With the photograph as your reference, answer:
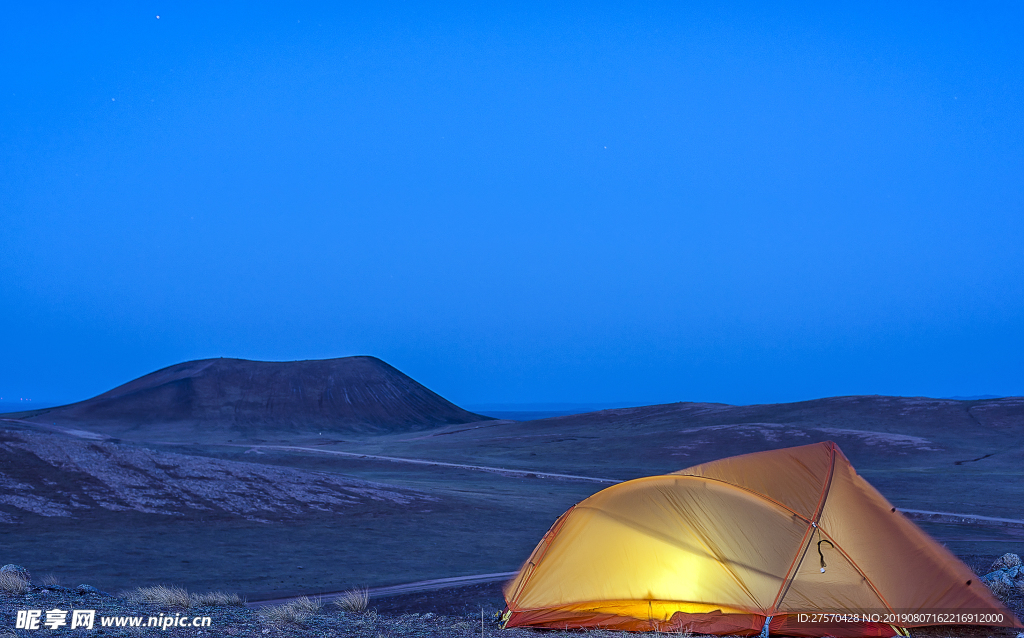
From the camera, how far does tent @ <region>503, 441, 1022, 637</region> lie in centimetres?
830

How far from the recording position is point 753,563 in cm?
855

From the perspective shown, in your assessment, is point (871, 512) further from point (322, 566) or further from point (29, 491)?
point (29, 491)

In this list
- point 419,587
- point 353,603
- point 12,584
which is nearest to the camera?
point 12,584

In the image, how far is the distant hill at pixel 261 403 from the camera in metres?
84.7

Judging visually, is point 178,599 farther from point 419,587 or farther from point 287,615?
point 419,587

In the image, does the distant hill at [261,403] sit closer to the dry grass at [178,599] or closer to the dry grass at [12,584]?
the dry grass at [12,584]

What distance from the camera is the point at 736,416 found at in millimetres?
56844

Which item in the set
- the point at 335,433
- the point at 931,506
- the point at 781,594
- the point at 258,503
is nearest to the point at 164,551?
the point at 258,503

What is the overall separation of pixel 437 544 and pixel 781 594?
33.7 feet

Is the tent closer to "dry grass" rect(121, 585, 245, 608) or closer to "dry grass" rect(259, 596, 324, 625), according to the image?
"dry grass" rect(259, 596, 324, 625)

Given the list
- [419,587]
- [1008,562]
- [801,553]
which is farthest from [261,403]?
[801,553]

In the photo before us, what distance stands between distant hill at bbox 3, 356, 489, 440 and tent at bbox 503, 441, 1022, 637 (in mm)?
72170

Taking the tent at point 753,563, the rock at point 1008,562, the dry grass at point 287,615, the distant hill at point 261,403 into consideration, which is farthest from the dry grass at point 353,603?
the distant hill at point 261,403

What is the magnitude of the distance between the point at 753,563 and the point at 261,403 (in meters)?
94.6
